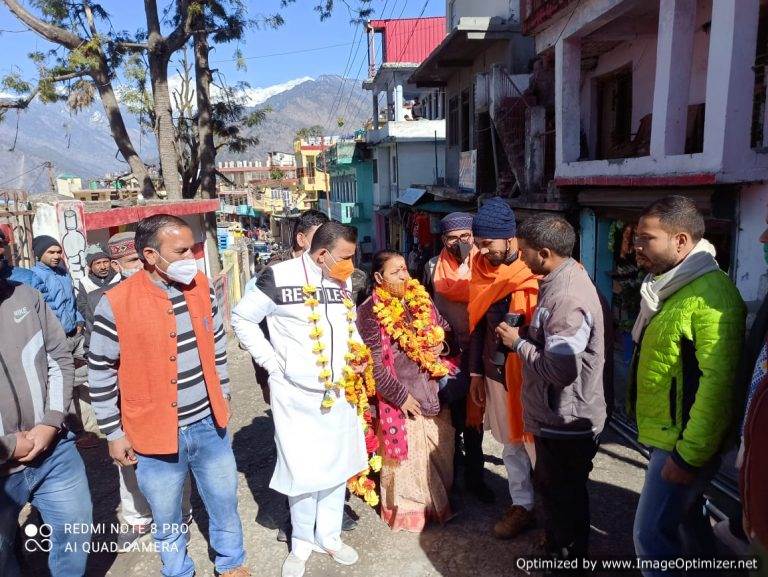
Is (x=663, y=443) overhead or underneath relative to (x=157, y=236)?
underneath

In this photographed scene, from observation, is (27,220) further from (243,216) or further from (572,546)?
(243,216)

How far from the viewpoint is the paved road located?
303 cm

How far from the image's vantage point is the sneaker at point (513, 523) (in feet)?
10.4

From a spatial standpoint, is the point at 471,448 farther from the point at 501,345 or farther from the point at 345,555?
the point at 345,555

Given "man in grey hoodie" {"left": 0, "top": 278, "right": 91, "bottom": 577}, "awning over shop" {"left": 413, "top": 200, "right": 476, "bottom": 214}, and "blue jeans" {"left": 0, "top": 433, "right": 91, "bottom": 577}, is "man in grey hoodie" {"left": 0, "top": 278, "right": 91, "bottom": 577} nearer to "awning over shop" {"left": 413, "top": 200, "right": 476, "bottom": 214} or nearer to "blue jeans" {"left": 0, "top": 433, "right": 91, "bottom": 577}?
"blue jeans" {"left": 0, "top": 433, "right": 91, "bottom": 577}

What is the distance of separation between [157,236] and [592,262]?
21.4ft

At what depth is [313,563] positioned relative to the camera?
3068mm

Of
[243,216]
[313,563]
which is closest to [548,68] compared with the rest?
[313,563]

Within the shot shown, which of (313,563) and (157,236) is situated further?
(313,563)

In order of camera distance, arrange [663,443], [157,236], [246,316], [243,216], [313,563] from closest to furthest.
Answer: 1. [663,443]
2. [157,236]
3. [246,316]
4. [313,563]
5. [243,216]

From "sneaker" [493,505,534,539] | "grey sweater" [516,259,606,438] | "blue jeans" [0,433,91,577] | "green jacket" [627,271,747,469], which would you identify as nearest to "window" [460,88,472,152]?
"sneaker" [493,505,534,539]

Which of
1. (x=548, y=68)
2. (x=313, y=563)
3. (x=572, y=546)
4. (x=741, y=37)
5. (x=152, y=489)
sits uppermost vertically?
(x=548, y=68)

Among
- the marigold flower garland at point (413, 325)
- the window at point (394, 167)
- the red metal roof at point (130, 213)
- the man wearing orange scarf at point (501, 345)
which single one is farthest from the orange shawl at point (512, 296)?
the window at point (394, 167)

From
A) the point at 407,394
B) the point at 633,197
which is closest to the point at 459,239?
the point at 407,394
